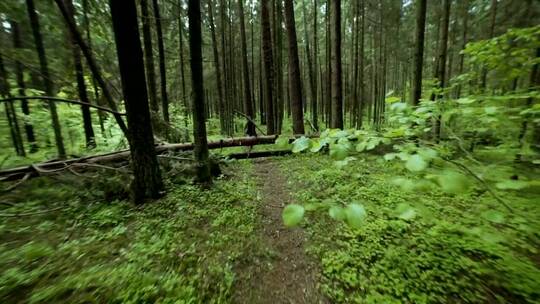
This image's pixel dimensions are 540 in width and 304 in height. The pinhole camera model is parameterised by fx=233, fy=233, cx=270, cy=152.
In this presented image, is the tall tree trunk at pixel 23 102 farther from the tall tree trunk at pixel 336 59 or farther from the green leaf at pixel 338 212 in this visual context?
the green leaf at pixel 338 212

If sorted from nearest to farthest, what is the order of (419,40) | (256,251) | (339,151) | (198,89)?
(339,151), (256,251), (198,89), (419,40)

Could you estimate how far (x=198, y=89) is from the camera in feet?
17.6

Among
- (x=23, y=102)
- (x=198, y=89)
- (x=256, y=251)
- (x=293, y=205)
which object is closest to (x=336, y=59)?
(x=198, y=89)

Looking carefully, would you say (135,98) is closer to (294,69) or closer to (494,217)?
(494,217)

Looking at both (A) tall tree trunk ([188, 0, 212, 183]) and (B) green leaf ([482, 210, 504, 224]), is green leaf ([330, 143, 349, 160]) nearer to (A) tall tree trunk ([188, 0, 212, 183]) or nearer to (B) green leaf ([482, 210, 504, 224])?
(B) green leaf ([482, 210, 504, 224])

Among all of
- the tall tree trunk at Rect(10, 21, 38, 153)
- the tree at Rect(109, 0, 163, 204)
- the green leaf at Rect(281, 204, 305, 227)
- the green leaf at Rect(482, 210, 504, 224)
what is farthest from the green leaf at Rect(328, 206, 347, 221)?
the tall tree trunk at Rect(10, 21, 38, 153)

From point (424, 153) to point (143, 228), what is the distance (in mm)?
4181

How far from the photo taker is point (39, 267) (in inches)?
117

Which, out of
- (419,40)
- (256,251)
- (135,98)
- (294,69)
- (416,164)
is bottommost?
(256,251)

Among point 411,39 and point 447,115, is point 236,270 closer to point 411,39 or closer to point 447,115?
point 447,115

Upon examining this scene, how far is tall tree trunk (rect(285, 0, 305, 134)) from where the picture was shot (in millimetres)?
8692

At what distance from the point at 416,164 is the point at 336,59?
26.4ft

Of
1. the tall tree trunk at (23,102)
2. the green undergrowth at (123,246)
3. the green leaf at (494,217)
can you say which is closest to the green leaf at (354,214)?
the green leaf at (494,217)

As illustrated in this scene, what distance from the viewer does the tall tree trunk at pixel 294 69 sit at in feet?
28.5
